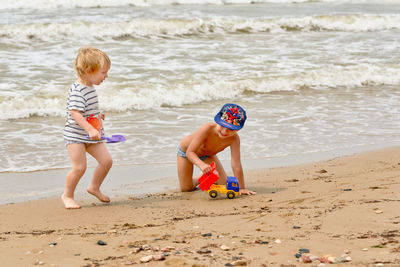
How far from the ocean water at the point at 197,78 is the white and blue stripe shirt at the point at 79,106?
152cm

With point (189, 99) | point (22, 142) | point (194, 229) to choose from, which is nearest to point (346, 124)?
point (189, 99)

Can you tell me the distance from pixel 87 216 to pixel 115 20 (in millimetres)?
14382

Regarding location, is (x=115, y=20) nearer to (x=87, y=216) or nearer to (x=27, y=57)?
(x=27, y=57)

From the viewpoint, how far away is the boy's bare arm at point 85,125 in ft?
15.0

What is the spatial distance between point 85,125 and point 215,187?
1.21m

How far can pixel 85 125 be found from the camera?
4.61 meters

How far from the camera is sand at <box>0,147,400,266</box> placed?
10.4 ft

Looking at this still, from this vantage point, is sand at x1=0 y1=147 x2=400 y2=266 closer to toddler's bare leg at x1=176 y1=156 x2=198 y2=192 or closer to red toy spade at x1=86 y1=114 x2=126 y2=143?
toddler's bare leg at x1=176 y1=156 x2=198 y2=192

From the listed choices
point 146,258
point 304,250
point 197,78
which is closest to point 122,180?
point 146,258

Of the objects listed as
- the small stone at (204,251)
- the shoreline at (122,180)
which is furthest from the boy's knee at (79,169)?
the small stone at (204,251)

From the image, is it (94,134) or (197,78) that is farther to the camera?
(197,78)

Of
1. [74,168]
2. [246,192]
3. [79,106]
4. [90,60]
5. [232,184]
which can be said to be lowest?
[246,192]

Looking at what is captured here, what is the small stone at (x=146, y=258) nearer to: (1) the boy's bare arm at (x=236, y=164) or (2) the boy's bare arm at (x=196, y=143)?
(2) the boy's bare arm at (x=196, y=143)

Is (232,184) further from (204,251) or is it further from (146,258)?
A: (146,258)
